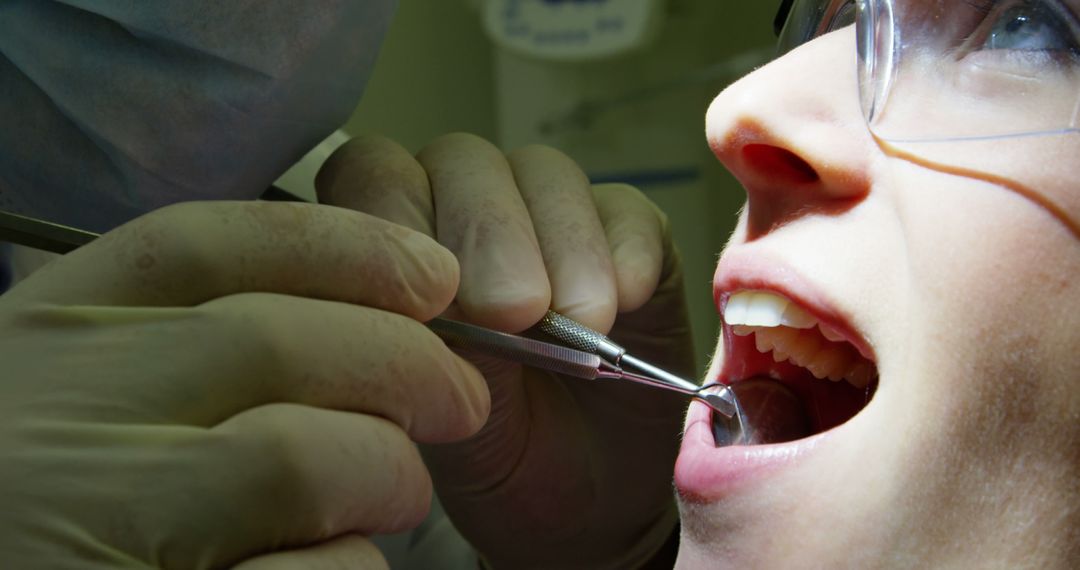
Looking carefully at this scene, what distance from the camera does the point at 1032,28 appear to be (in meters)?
0.70

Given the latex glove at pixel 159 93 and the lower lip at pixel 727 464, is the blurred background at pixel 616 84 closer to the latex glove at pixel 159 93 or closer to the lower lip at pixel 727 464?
the latex glove at pixel 159 93

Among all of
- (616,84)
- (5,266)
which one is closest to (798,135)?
(5,266)

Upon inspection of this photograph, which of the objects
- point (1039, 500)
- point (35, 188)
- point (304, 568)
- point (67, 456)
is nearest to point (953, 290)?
point (1039, 500)

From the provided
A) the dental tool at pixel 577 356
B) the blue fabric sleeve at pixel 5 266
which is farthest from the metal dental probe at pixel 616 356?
the blue fabric sleeve at pixel 5 266

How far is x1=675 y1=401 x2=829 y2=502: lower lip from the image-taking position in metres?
0.76

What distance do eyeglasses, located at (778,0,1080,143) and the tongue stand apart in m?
0.31

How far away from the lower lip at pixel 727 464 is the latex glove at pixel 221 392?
23cm

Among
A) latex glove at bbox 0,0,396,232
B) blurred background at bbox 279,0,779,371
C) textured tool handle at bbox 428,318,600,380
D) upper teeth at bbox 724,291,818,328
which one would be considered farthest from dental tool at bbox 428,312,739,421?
blurred background at bbox 279,0,779,371

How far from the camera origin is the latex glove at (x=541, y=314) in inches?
40.1

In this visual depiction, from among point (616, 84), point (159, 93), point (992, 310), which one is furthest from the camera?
point (616, 84)

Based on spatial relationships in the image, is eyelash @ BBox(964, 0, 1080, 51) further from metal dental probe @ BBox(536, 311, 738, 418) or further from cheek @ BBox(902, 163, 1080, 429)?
metal dental probe @ BBox(536, 311, 738, 418)

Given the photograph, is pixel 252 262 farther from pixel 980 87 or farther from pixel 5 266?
pixel 980 87

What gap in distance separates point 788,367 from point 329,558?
0.51m

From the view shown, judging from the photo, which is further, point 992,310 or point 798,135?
point 798,135
